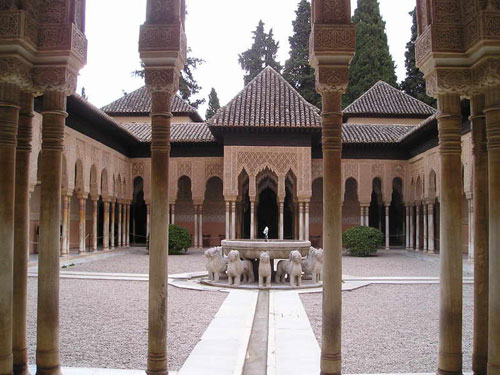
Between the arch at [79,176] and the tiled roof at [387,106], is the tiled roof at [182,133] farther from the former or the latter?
the tiled roof at [387,106]

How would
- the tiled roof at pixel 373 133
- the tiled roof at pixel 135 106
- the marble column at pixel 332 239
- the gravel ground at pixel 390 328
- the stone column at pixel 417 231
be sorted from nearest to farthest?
the marble column at pixel 332 239, the gravel ground at pixel 390 328, the stone column at pixel 417 231, the tiled roof at pixel 373 133, the tiled roof at pixel 135 106

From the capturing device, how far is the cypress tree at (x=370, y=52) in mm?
36750

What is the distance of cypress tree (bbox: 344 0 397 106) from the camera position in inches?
1447

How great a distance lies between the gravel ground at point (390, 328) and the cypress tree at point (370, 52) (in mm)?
27380

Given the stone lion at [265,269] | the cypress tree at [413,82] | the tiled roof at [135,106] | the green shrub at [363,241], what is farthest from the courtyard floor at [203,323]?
the cypress tree at [413,82]

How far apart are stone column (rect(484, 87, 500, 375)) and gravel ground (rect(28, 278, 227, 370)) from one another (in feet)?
11.0

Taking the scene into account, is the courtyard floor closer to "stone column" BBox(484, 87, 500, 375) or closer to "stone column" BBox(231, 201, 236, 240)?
"stone column" BBox(484, 87, 500, 375)

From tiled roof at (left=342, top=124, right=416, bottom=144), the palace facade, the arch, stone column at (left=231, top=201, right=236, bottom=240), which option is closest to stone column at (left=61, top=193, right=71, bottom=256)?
the palace facade

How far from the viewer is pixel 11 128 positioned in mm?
4480

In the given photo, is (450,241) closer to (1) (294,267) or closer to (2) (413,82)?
(1) (294,267)

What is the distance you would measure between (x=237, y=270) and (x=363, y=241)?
12847 mm

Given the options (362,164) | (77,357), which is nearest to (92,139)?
(362,164)

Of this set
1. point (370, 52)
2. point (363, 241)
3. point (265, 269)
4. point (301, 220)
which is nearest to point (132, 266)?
point (265, 269)

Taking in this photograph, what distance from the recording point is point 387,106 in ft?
108
